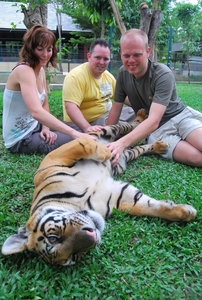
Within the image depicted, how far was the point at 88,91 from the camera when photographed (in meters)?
4.44

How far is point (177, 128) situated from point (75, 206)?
7.29 feet

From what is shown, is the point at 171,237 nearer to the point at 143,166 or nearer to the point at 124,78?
the point at 143,166

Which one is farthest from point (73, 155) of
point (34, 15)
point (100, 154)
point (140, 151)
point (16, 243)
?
point (34, 15)

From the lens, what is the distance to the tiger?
189 cm

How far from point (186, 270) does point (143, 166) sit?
6.41 feet

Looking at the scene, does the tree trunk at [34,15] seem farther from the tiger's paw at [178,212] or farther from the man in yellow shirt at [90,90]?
the tiger's paw at [178,212]

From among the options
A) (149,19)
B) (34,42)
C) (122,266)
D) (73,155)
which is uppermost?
(149,19)

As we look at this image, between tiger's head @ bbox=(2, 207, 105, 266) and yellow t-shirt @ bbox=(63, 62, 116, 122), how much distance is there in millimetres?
2450

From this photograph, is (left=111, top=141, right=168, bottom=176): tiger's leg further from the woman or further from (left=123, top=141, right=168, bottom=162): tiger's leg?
the woman

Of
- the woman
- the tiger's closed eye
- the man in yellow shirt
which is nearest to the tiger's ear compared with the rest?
the tiger's closed eye

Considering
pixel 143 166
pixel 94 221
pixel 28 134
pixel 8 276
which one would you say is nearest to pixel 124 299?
pixel 94 221

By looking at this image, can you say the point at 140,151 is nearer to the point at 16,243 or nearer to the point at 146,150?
the point at 146,150

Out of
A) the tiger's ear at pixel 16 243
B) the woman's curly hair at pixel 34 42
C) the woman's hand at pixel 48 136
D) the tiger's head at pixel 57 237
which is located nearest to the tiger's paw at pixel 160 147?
the woman's hand at pixel 48 136

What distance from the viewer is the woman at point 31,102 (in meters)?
3.65
